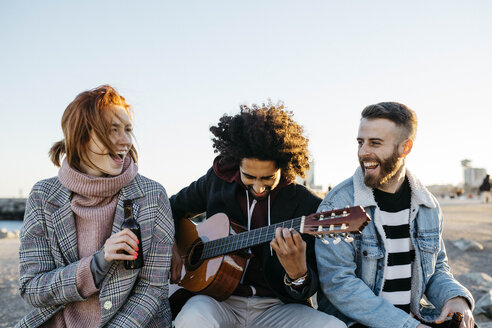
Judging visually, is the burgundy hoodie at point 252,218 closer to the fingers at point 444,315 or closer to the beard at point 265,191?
the beard at point 265,191

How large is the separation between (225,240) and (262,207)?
0.42 meters

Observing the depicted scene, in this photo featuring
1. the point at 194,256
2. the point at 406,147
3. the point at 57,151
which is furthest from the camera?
the point at 194,256

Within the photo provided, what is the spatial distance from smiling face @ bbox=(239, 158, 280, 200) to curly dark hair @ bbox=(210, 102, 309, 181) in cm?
5

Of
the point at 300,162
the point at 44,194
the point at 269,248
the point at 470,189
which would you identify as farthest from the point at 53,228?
the point at 470,189

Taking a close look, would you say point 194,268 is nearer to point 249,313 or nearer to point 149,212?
point 249,313

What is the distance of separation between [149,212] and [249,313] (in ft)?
3.74

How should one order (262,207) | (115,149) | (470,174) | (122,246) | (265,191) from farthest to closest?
(470,174) → (262,207) → (265,191) → (115,149) → (122,246)

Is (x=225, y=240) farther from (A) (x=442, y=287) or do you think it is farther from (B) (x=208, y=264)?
(A) (x=442, y=287)

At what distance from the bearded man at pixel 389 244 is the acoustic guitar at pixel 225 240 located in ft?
1.30

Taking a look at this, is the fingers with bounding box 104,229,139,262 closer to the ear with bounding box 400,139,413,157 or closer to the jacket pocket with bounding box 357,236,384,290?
the jacket pocket with bounding box 357,236,384,290

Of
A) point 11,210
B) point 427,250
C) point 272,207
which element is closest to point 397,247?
point 427,250

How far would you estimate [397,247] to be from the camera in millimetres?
3369

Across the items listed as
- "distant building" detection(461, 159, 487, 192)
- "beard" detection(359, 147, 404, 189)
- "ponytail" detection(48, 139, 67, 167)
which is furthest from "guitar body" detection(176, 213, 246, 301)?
"distant building" detection(461, 159, 487, 192)

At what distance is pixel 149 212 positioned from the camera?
3025mm
